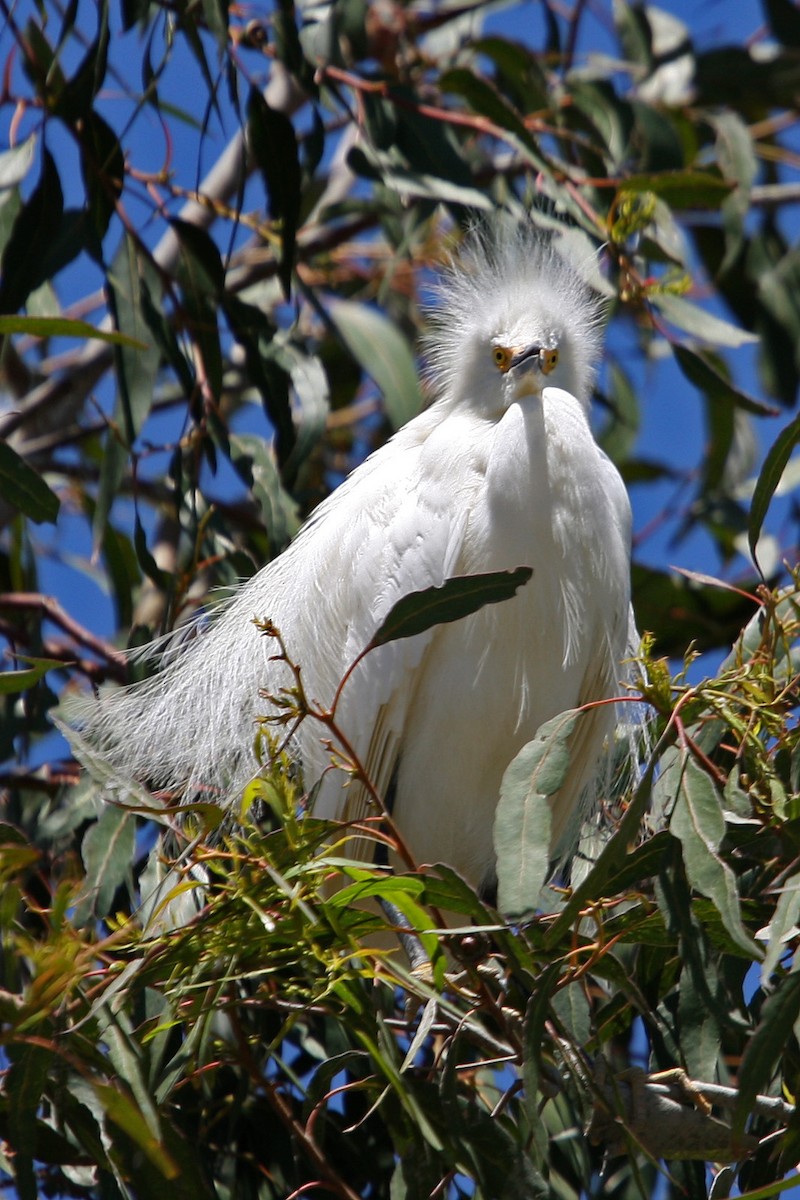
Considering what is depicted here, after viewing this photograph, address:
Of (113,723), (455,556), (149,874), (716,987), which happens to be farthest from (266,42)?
(716,987)

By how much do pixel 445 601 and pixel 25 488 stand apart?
0.61 meters

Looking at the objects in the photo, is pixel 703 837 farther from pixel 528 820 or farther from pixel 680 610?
pixel 680 610

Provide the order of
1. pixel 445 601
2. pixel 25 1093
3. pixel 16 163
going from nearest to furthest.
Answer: pixel 25 1093 < pixel 445 601 < pixel 16 163

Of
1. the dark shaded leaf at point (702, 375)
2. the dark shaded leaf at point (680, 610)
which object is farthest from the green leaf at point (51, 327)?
the dark shaded leaf at point (680, 610)

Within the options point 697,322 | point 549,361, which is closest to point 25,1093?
point 549,361

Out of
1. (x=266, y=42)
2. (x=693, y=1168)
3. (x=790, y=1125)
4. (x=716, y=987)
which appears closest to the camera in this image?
(x=790, y=1125)

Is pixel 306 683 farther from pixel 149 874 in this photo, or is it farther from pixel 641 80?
pixel 641 80

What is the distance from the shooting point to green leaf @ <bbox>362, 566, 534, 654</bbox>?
5.37ft

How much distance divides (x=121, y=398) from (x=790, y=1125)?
168 centimetres

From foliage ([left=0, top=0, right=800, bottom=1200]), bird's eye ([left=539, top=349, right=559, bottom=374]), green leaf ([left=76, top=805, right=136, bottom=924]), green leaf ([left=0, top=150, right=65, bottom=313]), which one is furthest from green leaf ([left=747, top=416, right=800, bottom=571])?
green leaf ([left=0, top=150, right=65, bottom=313])

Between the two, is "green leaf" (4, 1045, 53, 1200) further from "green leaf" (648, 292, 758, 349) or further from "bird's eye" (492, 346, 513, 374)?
"green leaf" (648, 292, 758, 349)

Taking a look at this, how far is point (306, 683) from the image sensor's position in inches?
106

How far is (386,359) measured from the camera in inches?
131

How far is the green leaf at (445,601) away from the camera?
1.64 meters
